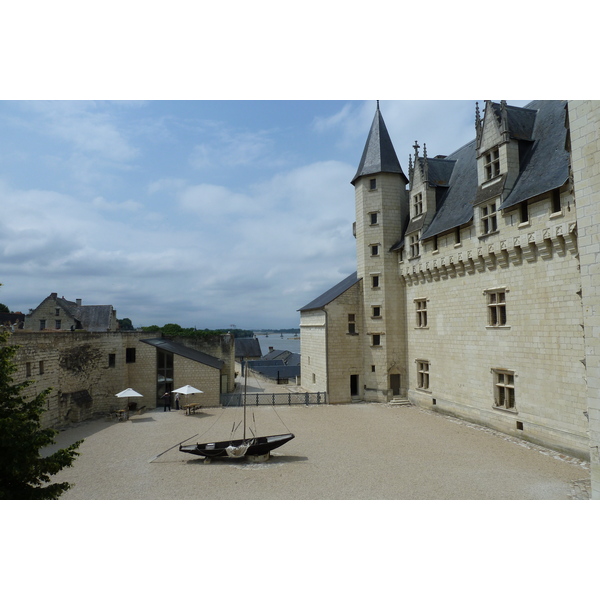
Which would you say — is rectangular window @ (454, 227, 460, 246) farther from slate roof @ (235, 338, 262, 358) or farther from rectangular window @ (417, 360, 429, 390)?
slate roof @ (235, 338, 262, 358)

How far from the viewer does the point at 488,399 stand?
17.5m

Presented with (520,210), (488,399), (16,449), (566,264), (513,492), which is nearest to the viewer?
(16,449)

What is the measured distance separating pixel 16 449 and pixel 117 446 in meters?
9.15

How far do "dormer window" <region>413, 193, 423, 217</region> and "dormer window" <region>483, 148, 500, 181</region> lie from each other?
5.30m

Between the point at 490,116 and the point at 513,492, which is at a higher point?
the point at 490,116

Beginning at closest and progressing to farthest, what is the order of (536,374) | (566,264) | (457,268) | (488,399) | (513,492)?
(513,492), (566,264), (536,374), (488,399), (457,268)

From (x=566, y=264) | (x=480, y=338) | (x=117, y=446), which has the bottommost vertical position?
(x=117, y=446)

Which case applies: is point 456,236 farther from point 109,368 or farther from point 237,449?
point 109,368

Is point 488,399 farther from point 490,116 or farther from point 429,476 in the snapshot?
point 490,116

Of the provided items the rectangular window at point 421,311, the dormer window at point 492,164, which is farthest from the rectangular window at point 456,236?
the rectangular window at point 421,311

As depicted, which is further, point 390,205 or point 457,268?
point 390,205

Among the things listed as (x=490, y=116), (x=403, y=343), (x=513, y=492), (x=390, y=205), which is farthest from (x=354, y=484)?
(x=390, y=205)

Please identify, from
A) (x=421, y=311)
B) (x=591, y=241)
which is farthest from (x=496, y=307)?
(x=591, y=241)

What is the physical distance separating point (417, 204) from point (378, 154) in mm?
4730
